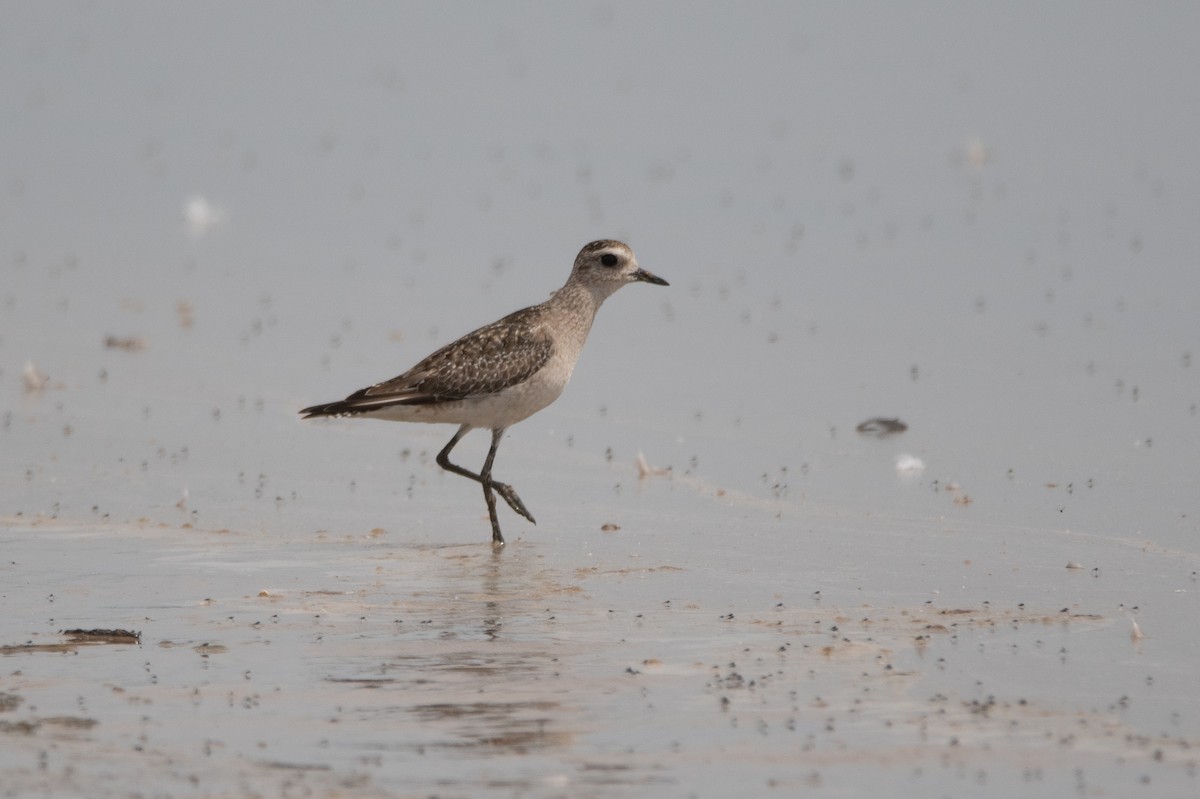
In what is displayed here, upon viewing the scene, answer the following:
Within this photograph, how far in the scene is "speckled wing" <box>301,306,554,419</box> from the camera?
1234cm

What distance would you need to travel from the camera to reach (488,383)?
40.6ft

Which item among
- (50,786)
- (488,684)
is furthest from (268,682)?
(50,786)

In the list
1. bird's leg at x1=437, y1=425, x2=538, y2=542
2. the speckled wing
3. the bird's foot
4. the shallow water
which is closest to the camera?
the shallow water

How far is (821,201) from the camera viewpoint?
25.2m

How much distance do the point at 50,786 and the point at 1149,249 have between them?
17475mm

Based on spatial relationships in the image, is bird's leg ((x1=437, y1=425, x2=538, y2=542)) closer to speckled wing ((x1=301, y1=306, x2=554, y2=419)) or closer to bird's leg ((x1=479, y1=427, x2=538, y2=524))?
bird's leg ((x1=479, y1=427, x2=538, y2=524))

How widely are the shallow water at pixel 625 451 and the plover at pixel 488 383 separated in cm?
57

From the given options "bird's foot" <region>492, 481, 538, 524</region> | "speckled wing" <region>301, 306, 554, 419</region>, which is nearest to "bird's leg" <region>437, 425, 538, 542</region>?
"bird's foot" <region>492, 481, 538, 524</region>

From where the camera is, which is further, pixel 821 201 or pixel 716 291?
pixel 821 201

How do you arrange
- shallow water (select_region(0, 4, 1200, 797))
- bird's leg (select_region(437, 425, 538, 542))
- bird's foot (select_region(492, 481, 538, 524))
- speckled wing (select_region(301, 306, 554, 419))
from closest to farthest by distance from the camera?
shallow water (select_region(0, 4, 1200, 797)) < bird's leg (select_region(437, 425, 538, 542)) < bird's foot (select_region(492, 481, 538, 524)) < speckled wing (select_region(301, 306, 554, 419))

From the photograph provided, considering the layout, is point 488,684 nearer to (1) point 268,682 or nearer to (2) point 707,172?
(1) point 268,682

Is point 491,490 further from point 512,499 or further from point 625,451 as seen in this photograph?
point 625,451

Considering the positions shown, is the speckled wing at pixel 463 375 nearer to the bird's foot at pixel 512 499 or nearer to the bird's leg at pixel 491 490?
the bird's leg at pixel 491 490

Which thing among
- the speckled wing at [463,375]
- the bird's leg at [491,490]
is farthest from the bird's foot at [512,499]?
the speckled wing at [463,375]
